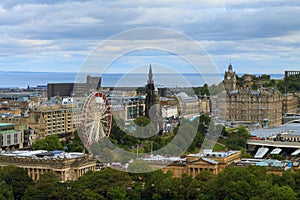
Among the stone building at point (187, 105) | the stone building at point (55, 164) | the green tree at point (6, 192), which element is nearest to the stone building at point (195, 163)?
the stone building at point (55, 164)

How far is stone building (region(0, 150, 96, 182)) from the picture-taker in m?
49.1

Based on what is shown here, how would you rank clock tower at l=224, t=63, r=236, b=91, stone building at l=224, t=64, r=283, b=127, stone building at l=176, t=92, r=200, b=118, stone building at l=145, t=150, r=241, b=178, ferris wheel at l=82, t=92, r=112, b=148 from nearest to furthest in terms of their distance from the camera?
stone building at l=145, t=150, r=241, b=178
ferris wheel at l=82, t=92, r=112, b=148
stone building at l=176, t=92, r=200, b=118
stone building at l=224, t=64, r=283, b=127
clock tower at l=224, t=63, r=236, b=91

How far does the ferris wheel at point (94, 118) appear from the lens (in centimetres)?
5662

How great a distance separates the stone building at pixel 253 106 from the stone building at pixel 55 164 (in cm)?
4931

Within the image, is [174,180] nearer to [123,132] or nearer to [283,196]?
[283,196]

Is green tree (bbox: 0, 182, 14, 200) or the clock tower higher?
the clock tower

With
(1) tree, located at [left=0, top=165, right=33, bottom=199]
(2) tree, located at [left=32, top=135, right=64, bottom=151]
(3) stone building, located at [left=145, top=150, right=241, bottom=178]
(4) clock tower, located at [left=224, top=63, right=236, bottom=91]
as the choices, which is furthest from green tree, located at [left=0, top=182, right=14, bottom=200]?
(4) clock tower, located at [left=224, top=63, right=236, bottom=91]

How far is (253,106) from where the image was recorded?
96812 millimetres

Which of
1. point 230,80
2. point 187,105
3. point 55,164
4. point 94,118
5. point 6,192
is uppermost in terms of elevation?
point 230,80

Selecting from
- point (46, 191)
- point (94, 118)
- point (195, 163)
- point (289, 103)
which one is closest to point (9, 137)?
point (94, 118)

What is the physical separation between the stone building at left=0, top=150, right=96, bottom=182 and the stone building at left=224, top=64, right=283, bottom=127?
162 feet

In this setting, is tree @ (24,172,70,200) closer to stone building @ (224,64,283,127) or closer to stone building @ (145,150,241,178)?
stone building @ (145,150,241,178)

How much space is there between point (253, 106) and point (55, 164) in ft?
177

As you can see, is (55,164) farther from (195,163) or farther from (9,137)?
(9,137)
